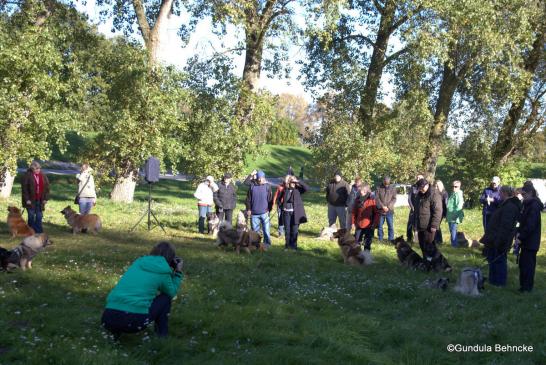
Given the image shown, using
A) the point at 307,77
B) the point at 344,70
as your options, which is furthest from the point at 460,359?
the point at 307,77

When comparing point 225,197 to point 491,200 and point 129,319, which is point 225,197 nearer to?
point 491,200

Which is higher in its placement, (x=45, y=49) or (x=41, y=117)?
(x=45, y=49)

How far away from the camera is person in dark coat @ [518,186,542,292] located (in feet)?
31.8

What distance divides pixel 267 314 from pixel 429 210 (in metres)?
5.13

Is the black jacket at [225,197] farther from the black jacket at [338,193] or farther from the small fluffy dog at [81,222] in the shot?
the small fluffy dog at [81,222]

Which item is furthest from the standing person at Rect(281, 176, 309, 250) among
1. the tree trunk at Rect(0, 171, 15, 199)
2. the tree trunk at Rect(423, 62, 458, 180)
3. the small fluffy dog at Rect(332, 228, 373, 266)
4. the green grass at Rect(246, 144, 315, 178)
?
the green grass at Rect(246, 144, 315, 178)

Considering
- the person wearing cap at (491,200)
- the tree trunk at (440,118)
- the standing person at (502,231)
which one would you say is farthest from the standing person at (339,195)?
the tree trunk at (440,118)

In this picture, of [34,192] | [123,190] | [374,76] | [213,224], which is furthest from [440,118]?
[34,192]

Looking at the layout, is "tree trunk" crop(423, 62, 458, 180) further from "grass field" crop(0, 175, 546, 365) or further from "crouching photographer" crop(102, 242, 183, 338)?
"crouching photographer" crop(102, 242, 183, 338)

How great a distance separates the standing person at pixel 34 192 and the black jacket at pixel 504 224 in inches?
376

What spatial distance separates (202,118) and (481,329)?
1518cm

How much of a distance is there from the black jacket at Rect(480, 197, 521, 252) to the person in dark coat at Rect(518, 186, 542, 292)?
155mm

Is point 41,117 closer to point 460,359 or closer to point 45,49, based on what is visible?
point 45,49

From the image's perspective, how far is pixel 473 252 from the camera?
14.2 metres
